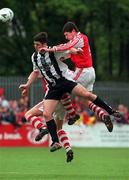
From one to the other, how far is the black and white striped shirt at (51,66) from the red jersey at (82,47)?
0.29 meters

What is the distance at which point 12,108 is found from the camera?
33719 millimetres

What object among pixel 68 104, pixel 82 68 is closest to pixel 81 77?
pixel 82 68

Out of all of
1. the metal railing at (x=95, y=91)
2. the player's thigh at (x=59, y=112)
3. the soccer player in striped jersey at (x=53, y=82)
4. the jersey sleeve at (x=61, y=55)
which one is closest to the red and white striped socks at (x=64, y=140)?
the soccer player in striped jersey at (x=53, y=82)

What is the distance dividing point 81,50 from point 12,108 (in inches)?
655

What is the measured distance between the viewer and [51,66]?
59.2 ft

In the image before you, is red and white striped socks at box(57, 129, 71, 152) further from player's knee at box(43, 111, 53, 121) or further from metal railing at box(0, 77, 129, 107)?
metal railing at box(0, 77, 129, 107)

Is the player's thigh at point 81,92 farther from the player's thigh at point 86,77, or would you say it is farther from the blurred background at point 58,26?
the blurred background at point 58,26

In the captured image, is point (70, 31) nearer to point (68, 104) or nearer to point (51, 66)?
point (51, 66)

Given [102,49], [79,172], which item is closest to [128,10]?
[102,49]

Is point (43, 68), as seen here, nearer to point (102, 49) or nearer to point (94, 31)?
point (94, 31)

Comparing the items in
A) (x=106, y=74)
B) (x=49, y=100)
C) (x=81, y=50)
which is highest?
(x=81, y=50)

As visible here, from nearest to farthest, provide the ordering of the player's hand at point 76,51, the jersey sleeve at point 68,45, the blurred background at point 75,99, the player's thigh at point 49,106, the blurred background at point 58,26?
the player's hand at point 76,51 → the jersey sleeve at point 68,45 → the player's thigh at point 49,106 → the blurred background at point 75,99 → the blurred background at point 58,26

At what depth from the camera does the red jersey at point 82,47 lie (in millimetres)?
17828

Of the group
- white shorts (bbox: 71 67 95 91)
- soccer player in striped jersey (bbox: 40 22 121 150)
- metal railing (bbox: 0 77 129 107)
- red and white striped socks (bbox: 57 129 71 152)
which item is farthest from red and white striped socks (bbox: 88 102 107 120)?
metal railing (bbox: 0 77 129 107)
